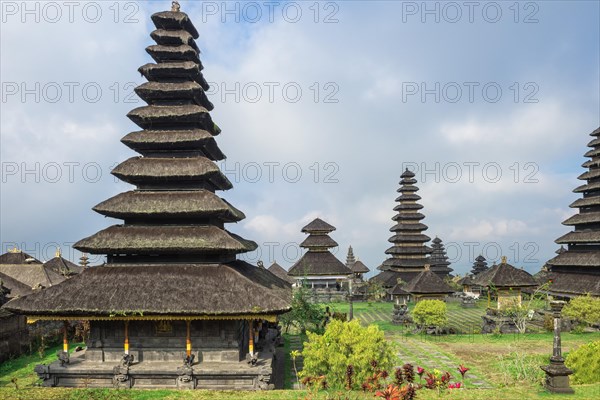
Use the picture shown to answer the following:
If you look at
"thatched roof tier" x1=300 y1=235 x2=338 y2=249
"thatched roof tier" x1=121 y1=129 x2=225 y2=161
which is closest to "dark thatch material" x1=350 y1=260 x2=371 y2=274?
"thatched roof tier" x1=300 y1=235 x2=338 y2=249

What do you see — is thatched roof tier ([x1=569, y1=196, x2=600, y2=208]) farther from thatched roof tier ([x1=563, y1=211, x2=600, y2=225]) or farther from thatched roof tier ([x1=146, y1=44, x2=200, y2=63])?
thatched roof tier ([x1=146, y1=44, x2=200, y2=63])

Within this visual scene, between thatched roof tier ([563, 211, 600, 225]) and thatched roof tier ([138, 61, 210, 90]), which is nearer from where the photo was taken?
thatched roof tier ([138, 61, 210, 90])

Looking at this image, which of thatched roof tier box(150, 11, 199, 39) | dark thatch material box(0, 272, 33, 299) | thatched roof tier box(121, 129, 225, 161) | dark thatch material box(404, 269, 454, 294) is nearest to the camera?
thatched roof tier box(121, 129, 225, 161)

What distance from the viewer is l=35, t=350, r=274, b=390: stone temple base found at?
17.8 m

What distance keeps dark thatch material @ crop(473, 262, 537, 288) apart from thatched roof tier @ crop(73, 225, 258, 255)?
87.8 ft

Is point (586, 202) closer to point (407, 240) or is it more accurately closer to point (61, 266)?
point (407, 240)

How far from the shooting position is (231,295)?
18.5 m

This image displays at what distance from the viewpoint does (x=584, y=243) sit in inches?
1556

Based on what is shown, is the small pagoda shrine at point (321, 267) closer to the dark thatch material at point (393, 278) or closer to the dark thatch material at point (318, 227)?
the dark thatch material at point (318, 227)

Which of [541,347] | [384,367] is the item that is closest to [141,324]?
[384,367]

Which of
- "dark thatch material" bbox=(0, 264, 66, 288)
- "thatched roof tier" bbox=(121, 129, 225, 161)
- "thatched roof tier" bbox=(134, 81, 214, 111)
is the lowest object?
"dark thatch material" bbox=(0, 264, 66, 288)

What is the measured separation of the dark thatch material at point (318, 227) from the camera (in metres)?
52.0

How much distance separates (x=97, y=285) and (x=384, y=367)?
41.6 feet

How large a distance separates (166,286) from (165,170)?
19.4 feet
